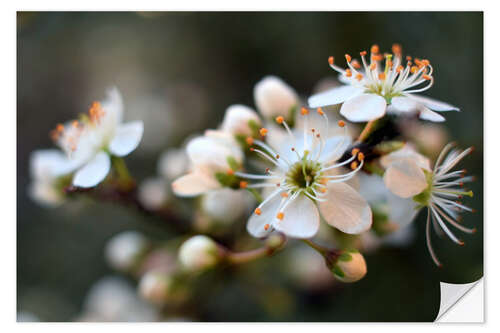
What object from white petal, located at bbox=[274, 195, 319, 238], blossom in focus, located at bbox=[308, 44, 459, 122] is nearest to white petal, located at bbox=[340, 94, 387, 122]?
blossom in focus, located at bbox=[308, 44, 459, 122]

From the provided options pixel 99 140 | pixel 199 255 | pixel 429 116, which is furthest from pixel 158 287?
pixel 429 116

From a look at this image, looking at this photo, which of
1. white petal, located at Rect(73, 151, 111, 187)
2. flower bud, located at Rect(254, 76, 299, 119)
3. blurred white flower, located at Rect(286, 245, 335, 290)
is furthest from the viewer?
blurred white flower, located at Rect(286, 245, 335, 290)

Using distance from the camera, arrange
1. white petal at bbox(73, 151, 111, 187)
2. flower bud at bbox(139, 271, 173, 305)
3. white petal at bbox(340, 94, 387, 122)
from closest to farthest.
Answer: white petal at bbox(340, 94, 387, 122), white petal at bbox(73, 151, 111, 187), flower bud at bbox(139, 271, 173, 305)

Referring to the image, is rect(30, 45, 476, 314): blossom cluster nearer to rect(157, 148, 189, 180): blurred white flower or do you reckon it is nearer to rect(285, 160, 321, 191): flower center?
rect(285, 160, 321, 191): flower center
